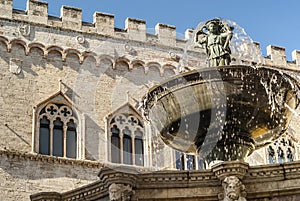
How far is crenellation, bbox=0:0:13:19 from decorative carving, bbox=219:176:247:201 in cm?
1299

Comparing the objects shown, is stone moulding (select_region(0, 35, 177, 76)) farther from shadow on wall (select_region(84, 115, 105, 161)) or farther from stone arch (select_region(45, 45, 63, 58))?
shadow on wall (select_region(84, 115, 105, 161))

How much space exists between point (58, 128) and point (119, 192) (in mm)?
10947

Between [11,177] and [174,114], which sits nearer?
[174,114]

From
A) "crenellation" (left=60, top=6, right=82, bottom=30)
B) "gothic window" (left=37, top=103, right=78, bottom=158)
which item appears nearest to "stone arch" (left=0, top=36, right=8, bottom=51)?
"crenellation" (left=60, top=6, right=82, bottom=30)

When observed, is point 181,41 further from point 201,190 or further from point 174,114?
point 201,190

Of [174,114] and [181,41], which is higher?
[181,41]

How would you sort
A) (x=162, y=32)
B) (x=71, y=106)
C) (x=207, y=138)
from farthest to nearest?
(x=162, y=32) < (x=71, y=106) < (x=207, y=138)

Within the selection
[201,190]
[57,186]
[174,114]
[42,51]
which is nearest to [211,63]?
[174,114]

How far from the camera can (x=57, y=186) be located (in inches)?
711

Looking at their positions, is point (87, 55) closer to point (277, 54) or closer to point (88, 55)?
point (88, 55)

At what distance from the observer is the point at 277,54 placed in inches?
921

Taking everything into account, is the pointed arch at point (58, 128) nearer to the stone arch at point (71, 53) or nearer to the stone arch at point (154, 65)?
the stone arch at point (71, 53)

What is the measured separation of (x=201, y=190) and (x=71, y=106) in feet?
37.2

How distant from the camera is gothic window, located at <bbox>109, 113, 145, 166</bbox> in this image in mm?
19375
